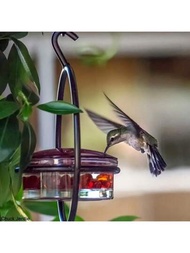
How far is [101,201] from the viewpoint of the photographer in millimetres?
870

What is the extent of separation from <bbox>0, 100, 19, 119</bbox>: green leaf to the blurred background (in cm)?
5

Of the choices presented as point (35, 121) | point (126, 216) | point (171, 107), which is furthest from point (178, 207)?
point (35, 121)

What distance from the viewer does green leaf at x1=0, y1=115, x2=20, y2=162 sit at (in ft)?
2.75

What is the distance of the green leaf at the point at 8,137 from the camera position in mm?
837

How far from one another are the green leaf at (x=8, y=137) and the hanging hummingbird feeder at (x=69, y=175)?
5 centimetres

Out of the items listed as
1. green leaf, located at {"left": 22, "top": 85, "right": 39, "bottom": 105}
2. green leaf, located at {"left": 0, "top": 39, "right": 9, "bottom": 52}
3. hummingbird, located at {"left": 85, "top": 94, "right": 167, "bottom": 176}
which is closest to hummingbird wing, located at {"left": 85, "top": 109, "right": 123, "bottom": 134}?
hummingbird, located at {"left": 85, "top": 94, "right": 167, "bottom": 176}

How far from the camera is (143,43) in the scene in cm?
89

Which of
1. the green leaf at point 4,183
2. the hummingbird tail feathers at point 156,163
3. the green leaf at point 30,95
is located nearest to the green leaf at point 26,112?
the green leaf at point 30,95
